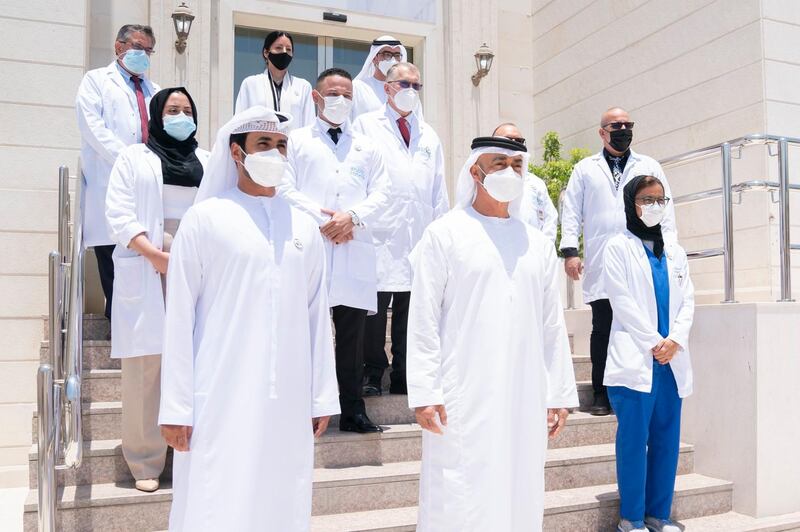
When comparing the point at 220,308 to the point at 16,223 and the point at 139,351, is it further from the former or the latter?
the point at 16,223

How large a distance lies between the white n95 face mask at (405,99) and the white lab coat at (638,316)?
1507 millimetres

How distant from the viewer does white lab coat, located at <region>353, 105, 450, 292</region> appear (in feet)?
15.0

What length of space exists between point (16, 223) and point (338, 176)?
2835 millimetres

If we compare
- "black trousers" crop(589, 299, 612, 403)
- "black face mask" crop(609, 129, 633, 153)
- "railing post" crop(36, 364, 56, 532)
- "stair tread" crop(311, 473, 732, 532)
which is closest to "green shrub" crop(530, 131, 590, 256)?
"black face mask" crop(609, 129, 633, 153)

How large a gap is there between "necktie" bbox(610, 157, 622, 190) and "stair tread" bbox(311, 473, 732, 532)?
1.98 m

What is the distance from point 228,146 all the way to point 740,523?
11.7ft

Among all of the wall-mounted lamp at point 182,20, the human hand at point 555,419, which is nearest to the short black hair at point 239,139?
the human hand at point 555,419

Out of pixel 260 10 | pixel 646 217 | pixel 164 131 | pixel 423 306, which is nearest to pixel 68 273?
pixel 164 131

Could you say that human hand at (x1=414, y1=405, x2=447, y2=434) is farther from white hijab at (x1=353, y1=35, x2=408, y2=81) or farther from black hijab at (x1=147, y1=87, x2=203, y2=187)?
white hijab at (x1=353, y1=35, x2=408, y2=81)

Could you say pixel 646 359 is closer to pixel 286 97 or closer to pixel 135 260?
pixel 135 260

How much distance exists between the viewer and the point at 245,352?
2.68 metres

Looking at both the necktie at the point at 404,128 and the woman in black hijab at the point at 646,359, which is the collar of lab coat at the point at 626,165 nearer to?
the woman in black hijab at the point at 646,359

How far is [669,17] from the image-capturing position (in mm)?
7773

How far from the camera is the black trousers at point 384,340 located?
4.60 metres
